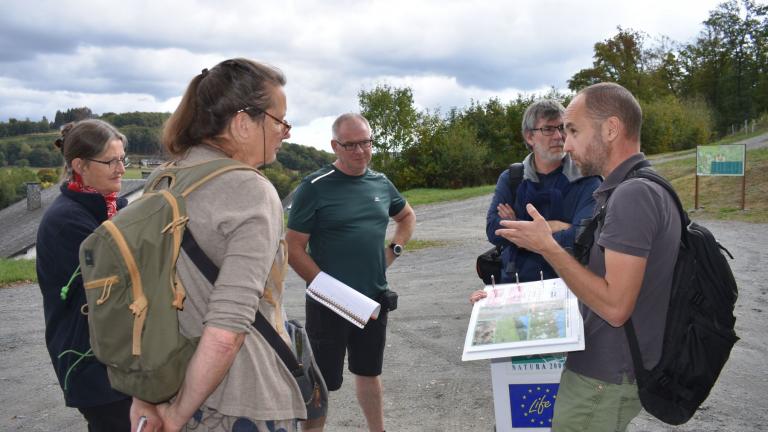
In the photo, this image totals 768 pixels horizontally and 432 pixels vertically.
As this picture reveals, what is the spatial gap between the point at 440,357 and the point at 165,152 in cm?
436

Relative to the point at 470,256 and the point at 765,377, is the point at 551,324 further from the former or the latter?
the point at 470,256

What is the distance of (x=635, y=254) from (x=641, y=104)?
159 ft

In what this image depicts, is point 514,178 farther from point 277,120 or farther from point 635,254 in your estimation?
point 277,120

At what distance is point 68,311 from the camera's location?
2.64m

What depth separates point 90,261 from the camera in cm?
173

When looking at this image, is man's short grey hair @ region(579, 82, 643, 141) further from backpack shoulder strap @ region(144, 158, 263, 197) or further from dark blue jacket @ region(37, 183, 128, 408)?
dark blue jacket @ region(37, 183, 128, 408)

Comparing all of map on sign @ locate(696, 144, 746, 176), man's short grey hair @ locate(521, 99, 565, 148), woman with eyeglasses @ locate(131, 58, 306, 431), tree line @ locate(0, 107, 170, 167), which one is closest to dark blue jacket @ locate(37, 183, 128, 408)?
woman with eyeglasses @ locate(131, 58, 306, 431)

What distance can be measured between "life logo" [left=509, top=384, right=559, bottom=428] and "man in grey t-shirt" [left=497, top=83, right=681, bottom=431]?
558 mm

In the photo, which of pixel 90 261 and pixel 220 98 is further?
pixel 220 98

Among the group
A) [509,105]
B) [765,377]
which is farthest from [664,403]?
[509,105]

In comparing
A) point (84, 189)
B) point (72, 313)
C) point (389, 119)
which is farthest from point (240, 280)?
point (389, 119)

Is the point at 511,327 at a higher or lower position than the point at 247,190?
lower

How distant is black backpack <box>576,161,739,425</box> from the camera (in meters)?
2.23

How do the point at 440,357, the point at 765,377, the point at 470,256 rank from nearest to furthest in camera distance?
the point at 765,377
the point at 440,357
the point at 470,256
